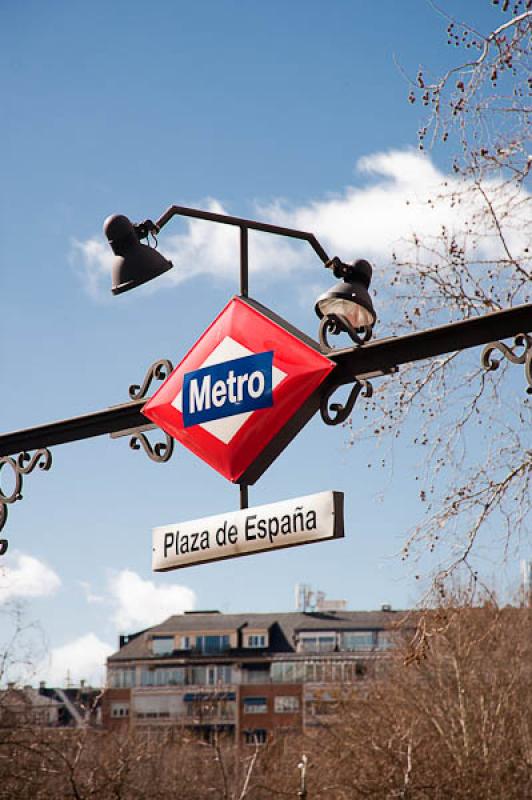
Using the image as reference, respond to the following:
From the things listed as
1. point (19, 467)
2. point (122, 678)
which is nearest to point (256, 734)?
point (122, 678)

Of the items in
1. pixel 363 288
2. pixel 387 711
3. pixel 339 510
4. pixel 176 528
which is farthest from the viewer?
pixel 387 711

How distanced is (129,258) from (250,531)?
1.95 metres

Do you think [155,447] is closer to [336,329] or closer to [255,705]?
[336,329]

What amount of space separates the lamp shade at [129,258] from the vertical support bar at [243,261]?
41cm

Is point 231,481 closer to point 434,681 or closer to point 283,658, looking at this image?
point 434,681

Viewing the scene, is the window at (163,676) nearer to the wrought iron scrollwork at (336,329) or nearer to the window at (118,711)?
the window at (118,711)

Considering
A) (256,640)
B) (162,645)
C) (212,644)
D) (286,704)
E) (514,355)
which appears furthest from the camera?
(162,645)

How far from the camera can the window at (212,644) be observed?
84756 mm

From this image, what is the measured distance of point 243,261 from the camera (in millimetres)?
7000

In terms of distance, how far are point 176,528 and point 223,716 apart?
248 ft

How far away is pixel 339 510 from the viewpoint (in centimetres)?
564

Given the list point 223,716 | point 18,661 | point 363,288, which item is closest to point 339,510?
point 363,288

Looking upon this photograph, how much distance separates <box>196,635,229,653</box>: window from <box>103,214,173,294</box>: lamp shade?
79.2m

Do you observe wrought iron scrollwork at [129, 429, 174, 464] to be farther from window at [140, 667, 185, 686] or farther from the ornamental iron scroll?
window at [140, 667, 185, 686]
